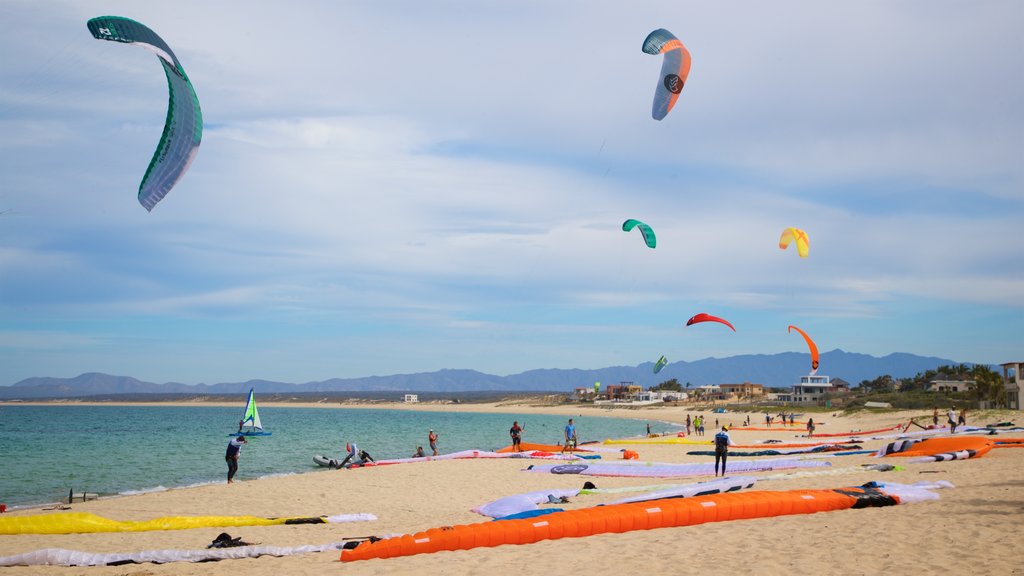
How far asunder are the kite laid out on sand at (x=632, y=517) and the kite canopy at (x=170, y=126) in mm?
6115

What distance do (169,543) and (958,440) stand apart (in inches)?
639

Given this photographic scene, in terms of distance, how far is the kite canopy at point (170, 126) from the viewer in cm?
1040

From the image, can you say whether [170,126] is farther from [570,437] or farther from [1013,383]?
[1013,383]

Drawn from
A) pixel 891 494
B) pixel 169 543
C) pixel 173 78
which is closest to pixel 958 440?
pixel 891 494

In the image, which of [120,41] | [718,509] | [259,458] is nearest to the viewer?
[718,509]

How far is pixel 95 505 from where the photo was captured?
16.0 meters

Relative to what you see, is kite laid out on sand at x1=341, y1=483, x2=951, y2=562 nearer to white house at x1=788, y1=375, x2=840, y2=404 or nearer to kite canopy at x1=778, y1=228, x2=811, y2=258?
kite canopy at x1=778, y1=228, x2=811, y2=258

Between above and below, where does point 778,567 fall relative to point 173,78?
below

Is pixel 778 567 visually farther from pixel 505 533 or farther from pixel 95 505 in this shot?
pixel 95 505

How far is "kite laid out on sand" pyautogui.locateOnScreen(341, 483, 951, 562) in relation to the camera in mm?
8508

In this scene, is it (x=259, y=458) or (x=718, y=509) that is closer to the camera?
(x=718, y=509)

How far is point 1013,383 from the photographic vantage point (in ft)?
131

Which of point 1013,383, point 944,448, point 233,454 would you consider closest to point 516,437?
point 233,454

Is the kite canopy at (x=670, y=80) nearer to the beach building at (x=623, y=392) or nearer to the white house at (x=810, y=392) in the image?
the white house at (x=810, y=392)
